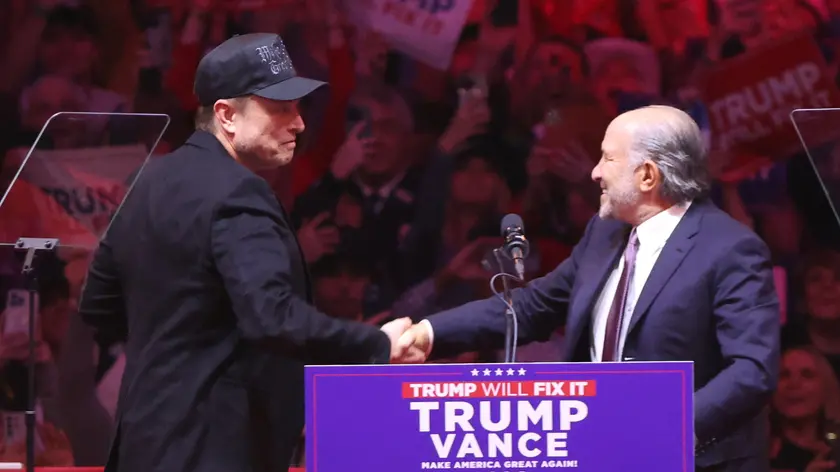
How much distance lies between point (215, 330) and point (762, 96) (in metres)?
2.81

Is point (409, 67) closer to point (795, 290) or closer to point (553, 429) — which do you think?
point (795, 290)

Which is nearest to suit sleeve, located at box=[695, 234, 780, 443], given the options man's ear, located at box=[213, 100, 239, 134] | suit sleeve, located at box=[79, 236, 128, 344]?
man's ear, located at box=[213, 100, 239, 134]

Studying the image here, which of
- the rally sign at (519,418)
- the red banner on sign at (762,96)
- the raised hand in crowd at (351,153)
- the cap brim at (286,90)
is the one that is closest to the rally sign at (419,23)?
the raised hand in crowd at (351,153)

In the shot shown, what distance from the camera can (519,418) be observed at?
5.86ft

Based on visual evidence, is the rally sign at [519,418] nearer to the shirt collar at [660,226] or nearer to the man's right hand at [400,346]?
the man's right hand at [400,346]

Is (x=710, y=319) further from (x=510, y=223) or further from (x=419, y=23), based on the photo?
(x=419, y=23)

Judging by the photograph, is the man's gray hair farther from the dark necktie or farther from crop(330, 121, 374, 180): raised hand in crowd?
crop(330, 121, 374, 180): raised hand in crowd

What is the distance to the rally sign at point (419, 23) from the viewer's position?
430 cm

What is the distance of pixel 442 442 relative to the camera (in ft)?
5.84

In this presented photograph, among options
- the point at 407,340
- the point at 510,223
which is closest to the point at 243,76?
the point at 510,223

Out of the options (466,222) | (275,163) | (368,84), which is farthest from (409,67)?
(275,163)

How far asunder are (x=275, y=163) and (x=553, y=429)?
3.08 ft

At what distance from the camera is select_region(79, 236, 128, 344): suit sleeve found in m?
2.36

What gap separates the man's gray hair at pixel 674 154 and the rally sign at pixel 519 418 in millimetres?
874
